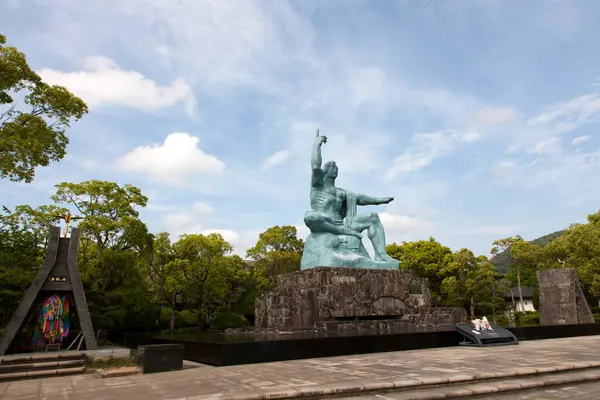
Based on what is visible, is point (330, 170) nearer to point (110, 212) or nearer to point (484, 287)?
point (110, 212)

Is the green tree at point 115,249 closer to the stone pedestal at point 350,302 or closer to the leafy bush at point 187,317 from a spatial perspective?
the leafy bush at point 187,317

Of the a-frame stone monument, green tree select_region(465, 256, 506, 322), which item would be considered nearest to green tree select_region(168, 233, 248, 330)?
the a-frame stone monument

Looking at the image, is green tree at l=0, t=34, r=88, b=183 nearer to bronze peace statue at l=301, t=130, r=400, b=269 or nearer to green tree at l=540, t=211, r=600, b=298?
bronze peace statue at l=301, t=130, r=400, b=269

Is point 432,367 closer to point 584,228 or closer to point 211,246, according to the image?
point 211,246

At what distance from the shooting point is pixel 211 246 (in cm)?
2670

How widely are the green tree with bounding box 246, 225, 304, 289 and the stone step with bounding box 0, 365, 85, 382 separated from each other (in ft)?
76.2

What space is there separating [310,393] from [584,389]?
3860 mm

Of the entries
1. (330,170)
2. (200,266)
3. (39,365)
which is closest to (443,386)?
(39,365)

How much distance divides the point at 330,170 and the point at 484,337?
29.3 feet

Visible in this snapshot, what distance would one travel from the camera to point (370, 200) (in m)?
17.5

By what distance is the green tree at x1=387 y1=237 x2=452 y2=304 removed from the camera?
113ft

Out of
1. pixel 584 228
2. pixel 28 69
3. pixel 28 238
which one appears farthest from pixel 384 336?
pixel 584 228

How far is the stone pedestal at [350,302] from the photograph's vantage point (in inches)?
525

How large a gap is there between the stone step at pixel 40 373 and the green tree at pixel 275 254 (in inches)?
915
